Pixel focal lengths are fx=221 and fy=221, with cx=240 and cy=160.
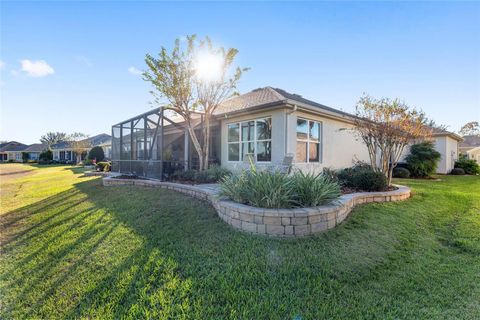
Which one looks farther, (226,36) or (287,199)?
(226,36)

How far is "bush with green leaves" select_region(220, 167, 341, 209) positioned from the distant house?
64490mm

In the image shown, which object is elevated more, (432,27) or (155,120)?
(432,27)

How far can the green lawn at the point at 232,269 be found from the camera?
2.63 m

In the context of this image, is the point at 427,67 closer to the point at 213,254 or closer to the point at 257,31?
the point at 257,31

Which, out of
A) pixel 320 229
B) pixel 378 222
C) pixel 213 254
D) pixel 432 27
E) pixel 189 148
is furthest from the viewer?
pixel 189 148

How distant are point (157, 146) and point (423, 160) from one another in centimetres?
1666

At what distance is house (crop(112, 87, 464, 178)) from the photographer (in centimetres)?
841

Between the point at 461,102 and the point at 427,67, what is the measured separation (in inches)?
318

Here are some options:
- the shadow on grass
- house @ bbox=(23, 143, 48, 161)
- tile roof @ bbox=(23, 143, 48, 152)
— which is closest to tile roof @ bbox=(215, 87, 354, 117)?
the shadow on grass

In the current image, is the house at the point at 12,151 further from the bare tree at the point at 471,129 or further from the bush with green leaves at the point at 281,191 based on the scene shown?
the bare tree at the point at 471,129

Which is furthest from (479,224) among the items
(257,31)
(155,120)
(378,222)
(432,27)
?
(155,120)

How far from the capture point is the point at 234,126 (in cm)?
1009

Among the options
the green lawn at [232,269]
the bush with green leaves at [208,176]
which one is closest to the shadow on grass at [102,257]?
the green lawn at [232,269]

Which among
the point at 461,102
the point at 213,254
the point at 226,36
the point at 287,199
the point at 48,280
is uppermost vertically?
the point at 226,36
